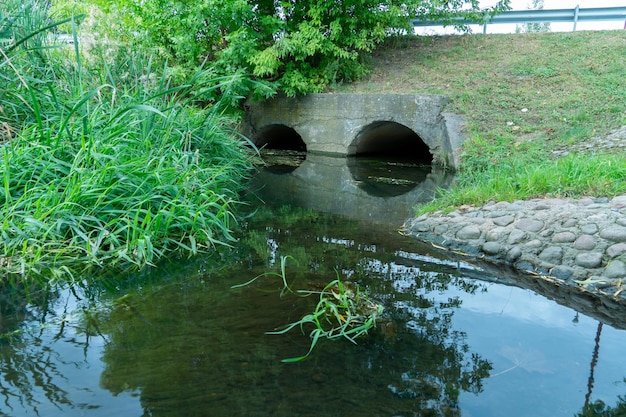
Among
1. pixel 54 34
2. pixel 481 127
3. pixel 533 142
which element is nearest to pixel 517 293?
pixel 533 142

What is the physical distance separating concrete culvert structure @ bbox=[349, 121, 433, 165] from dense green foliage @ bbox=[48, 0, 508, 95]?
4.26 ft

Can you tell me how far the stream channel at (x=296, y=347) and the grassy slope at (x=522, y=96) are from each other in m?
1.63

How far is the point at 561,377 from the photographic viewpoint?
8.51ft

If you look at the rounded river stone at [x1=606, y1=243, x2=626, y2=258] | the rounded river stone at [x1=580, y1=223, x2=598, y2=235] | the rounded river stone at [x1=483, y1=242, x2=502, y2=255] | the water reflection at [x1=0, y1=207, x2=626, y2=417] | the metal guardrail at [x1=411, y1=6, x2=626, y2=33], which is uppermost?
the metal guardrail at [x1=411, y1=6, x2=626, y2=33]

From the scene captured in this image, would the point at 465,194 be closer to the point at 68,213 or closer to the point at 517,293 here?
the point at 517,293

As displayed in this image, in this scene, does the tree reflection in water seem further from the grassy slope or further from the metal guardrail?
the metal guardrail

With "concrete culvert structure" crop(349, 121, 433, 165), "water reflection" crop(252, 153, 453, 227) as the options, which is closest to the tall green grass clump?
"water reflection" crop(252, 153, 453, 227)

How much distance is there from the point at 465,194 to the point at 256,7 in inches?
304

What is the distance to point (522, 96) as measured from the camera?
931cm

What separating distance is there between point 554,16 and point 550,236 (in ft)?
37.6

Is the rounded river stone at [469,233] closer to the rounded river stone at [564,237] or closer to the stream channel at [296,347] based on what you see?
the stream channel at [296,347]

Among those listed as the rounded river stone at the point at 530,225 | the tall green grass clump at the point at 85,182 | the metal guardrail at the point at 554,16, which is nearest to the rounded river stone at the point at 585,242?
the rounded river stone at the point at 530,225

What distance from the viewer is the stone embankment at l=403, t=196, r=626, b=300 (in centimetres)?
381

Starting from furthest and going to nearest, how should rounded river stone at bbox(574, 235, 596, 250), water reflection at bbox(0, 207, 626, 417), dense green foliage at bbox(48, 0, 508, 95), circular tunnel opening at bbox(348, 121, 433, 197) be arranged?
dense green foliage at bbox(48, 0, 508, 95) → circular tunnel opening at bbox(348, 121, 433, 197) → rounded river stone at bbox(574, 235, 596, 250) → water reflection at bbox(0, 207, 626, 417)
